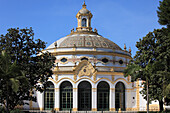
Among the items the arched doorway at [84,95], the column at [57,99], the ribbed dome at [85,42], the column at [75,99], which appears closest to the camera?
the column at [75,99]

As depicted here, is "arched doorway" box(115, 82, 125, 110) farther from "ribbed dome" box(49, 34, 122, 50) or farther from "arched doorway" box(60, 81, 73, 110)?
"ribbed dome" box(49, 34, 122, 50)

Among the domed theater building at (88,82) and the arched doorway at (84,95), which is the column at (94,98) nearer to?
the domed theater building at (88,82)

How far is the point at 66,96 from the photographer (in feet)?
209

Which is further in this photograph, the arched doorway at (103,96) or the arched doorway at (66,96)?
the arched doorway at (103,96)

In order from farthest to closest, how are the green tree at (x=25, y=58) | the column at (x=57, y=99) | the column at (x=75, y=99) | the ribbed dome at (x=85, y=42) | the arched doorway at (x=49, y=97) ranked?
the ribbed dome at (x=85, y=42) → the arched doorway at (x=49, y=97) → the column at (x=57, y=99) → the column at (x=75, y=99) → the green tree at (x=25, y=58)

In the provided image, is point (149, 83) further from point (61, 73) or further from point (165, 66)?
point (61, 73)

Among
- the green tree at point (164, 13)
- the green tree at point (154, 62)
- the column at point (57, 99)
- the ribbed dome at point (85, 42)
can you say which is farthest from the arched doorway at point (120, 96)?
the green tree at point (164, 13)

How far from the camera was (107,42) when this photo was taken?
75.2 m

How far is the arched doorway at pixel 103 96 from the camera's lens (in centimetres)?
6406

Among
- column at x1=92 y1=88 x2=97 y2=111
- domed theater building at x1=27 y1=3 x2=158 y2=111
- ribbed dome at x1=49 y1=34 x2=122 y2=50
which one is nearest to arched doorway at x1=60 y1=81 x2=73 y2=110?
domed theater building at x1=27 y1=3 x2=158 y2=111

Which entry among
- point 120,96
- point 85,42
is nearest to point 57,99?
point 120,96

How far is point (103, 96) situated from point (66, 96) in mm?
7743

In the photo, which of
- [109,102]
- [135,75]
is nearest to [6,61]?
[135,75]

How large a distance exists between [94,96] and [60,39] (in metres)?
21.2
